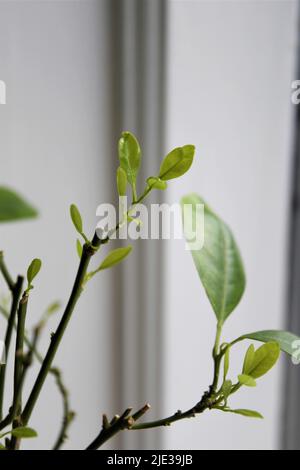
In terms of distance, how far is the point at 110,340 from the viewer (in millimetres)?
616

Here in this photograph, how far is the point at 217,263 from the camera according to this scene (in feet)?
0.95

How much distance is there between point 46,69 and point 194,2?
17cm

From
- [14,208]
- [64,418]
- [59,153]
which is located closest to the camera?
[14,208]

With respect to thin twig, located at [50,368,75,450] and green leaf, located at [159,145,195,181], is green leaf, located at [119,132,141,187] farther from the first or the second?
thin twig, located at [50,368,75,450]

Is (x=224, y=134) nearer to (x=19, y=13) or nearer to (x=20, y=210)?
(x=19, y=13)

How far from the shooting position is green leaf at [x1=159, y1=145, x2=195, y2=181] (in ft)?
0.78

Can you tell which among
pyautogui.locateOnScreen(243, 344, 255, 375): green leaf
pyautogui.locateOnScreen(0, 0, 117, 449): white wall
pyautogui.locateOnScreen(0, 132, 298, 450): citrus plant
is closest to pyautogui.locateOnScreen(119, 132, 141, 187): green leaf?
pyautogui.locateOnScreen(0, 132, 298, 450): citrus plant

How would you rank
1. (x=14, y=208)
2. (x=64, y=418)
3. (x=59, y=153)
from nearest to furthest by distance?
(x=14, y=208) → (x=64, y=418) → (x=59, y=153)

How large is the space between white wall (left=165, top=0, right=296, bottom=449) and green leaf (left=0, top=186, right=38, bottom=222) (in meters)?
0.34

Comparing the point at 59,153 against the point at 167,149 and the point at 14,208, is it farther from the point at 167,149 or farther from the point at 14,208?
the point at 14,208

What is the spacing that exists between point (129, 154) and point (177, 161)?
23 millimetres

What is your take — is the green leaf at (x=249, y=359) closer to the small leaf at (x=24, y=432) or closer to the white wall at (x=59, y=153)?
the small leaf at (x=24, y=432)

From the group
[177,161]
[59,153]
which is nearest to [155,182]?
[177,161]

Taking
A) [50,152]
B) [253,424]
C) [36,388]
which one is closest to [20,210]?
[36,388]
